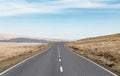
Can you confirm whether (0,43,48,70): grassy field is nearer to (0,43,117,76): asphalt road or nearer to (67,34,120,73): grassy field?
(0,43,117,76): asphalt road

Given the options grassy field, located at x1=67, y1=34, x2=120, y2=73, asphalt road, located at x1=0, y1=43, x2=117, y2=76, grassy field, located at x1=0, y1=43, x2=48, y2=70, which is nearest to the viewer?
asphalt road, located at x1=0, y1=43, x2=117, y2=76

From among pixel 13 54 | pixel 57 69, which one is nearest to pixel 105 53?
pixel 57 69

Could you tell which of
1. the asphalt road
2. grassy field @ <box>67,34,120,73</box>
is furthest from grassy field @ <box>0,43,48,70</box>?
grassy field @ <box>67,34,120,73</box>

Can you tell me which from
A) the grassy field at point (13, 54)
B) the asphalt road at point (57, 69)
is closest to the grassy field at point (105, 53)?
the asphalt road at point (57, 69)

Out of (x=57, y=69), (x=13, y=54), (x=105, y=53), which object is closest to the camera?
(x=57, y=69)

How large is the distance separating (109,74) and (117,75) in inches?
21.9

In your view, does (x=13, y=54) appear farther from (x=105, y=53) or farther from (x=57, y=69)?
(x=57, y=69)

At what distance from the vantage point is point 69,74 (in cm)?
1529

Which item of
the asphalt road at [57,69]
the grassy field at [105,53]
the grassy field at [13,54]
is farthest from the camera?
the grassy field at [13,54]

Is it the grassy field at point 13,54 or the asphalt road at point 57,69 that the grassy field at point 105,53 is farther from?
the grassy field at point 13,54

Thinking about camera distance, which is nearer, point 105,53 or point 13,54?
point 105,53

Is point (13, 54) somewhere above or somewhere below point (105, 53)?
below

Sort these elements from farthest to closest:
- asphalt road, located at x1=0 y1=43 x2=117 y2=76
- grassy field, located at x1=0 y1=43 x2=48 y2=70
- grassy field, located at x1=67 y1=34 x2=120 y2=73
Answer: grassy field, located at x1=0 y1=43 x2=48 y2=70 < grassy field, located at x1=67 y1=34 x2=120 y2=73 < asphalt road, located at x1=0 y1=43 x2=117 y2=76

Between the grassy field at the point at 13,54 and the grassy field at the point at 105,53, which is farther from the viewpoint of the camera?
the grassy field at the point at 13,54
